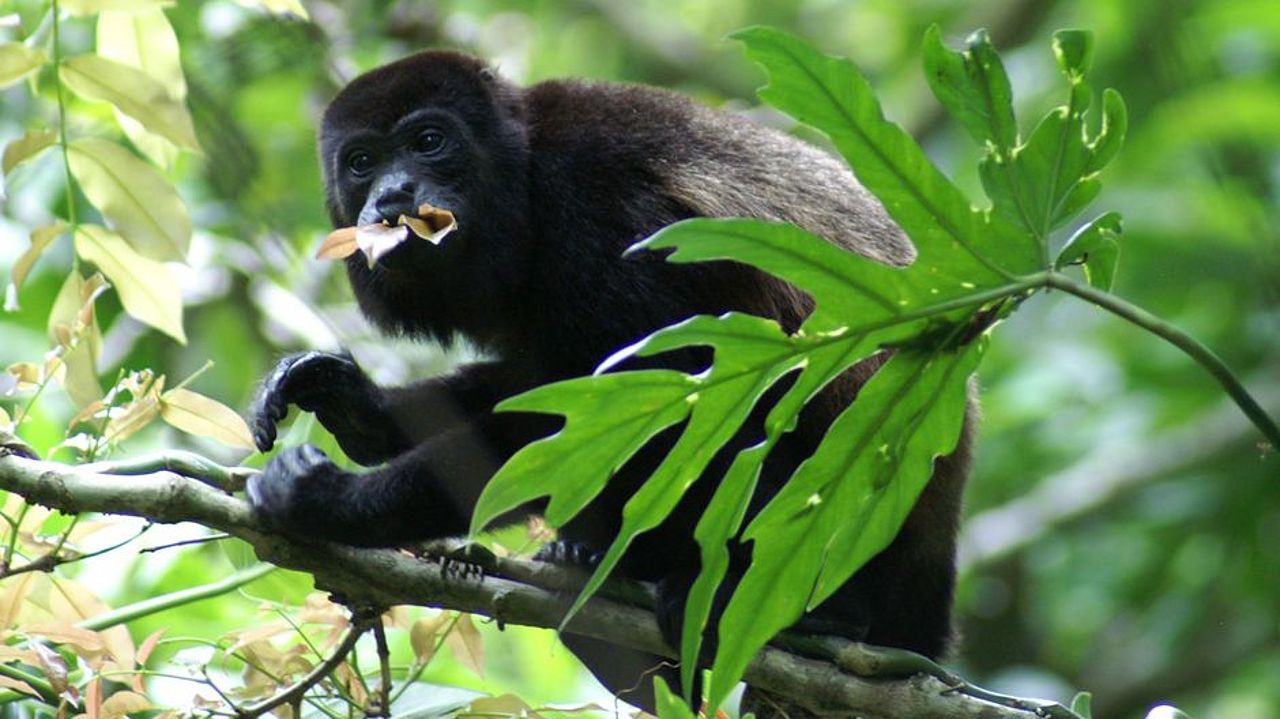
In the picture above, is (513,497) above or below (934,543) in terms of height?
below

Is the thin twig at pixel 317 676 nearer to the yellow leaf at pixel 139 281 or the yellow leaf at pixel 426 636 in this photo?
the yellow leaf at pixel 426 636

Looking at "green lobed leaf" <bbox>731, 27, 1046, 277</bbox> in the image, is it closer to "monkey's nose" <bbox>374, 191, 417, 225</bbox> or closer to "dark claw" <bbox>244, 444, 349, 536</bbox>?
"dark claw" <bbox>244, 444, 349, 536</bbox>

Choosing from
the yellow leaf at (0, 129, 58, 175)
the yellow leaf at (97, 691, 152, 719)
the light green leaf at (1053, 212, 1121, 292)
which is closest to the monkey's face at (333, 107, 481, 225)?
the yellow leaf at (0, 129, 58, 175)

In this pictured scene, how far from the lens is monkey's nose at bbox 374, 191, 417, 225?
10.4 feet

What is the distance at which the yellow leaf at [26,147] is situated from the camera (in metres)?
2.52

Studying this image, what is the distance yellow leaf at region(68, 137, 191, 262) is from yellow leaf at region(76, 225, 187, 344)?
38 millimetres

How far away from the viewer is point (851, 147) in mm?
1932

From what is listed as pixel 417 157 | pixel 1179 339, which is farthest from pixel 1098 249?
pixel 417 157

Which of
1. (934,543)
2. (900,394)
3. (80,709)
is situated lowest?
(80,709)

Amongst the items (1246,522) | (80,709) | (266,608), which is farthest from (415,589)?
(1246,522)

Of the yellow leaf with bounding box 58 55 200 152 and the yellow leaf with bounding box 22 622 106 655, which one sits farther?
the yellow leaf with bounding box 58 55 200 152

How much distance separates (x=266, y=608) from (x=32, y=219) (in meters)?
2.54

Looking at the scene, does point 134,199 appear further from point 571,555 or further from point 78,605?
point 571,555

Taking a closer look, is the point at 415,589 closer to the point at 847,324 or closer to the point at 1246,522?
the point at 847,324
